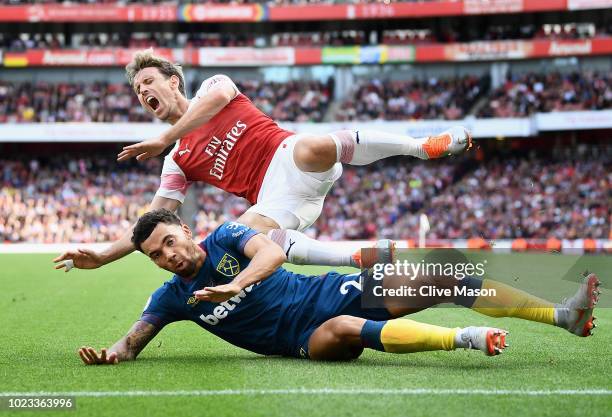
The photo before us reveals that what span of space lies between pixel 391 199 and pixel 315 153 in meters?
27.8

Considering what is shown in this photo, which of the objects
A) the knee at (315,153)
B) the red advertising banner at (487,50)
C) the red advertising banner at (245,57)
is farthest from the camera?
the red advertising banner at (245,57)

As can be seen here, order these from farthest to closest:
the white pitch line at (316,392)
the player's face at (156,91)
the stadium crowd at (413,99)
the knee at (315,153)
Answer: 1. the stadium crowd at (413,99)
2. the player's face at (156,91)
3. the knee at (315,153)
4. the white pitch line at (316,392)

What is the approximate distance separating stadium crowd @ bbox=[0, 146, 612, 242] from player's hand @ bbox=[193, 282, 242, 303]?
82.4 ft

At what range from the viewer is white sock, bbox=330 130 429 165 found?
618 cm

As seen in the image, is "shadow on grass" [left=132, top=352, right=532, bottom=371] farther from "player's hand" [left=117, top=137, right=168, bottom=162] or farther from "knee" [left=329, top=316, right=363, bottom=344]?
"player's hand" [left=117, top=137, right=168, bottom=162]

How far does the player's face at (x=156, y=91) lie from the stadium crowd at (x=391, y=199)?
77.1 feet

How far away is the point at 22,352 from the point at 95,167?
31.7 metres

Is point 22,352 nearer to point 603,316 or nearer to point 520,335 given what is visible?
point 520,335

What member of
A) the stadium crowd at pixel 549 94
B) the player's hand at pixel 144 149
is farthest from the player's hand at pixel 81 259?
the stadium crowd at pixel 549 94

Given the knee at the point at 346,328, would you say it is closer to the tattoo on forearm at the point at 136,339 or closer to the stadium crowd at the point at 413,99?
the tattoo on forearm at the point at 136,339

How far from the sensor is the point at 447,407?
399cm

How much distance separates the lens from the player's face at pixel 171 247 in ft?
16.8

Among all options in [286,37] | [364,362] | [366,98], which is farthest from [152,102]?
[286,37]

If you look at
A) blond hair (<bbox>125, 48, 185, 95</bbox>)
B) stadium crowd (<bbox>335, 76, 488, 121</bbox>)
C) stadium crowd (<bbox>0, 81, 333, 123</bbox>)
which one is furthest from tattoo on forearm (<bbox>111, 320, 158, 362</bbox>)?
stadium crowd (<bbox>0, 81, 333, 123</bbox>)
